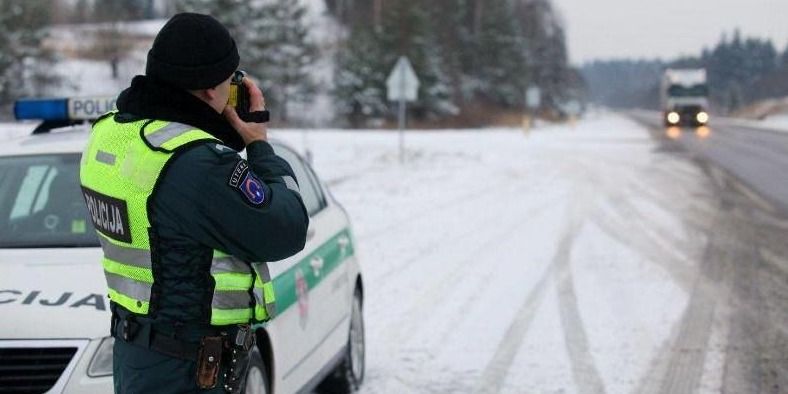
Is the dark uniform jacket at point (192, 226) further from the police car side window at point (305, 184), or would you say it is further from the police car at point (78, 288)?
the police car side window at point (305, 184)

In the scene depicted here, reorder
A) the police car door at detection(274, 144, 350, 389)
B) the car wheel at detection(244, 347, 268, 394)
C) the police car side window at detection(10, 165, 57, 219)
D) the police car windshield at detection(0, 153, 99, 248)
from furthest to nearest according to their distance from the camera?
the police car side window at detection(10, 165, 57, 219) < the police car windshield at detection(0, 153, 99, 248) < the police car door at detection(274, 144, 350, 389) < the car wheel at detection(244, 347, 268, 394)

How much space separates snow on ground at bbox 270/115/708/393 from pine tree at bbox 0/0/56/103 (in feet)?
129

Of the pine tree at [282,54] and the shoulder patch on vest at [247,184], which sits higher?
the pine tree at [282,54]

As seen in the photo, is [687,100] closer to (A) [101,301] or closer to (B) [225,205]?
(A) [101,301]

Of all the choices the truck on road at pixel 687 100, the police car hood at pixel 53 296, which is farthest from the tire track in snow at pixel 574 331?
the truck on road at pixel 687 100

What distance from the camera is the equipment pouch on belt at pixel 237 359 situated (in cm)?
252

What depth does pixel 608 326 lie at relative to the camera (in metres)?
6.94

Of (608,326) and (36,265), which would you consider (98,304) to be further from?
(608,326)

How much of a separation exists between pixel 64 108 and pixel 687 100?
4619 cm

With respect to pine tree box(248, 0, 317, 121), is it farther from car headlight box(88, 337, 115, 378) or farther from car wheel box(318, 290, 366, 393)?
car headlight box(88, 337, 115, 378)

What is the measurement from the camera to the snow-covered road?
19.1 ft

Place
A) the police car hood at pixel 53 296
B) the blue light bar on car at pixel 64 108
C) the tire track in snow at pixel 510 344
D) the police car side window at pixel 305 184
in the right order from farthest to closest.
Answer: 1. the tire track in snow at pixel 510 344
2. the blue light bar on car at pixel 64 108
3. the police car side window at pixel 305 184
4. the police car hood at pixel 53 296

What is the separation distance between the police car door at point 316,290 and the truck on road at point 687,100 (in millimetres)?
45089

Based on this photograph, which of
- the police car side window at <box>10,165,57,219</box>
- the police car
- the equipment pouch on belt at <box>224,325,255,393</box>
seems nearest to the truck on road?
the police car
